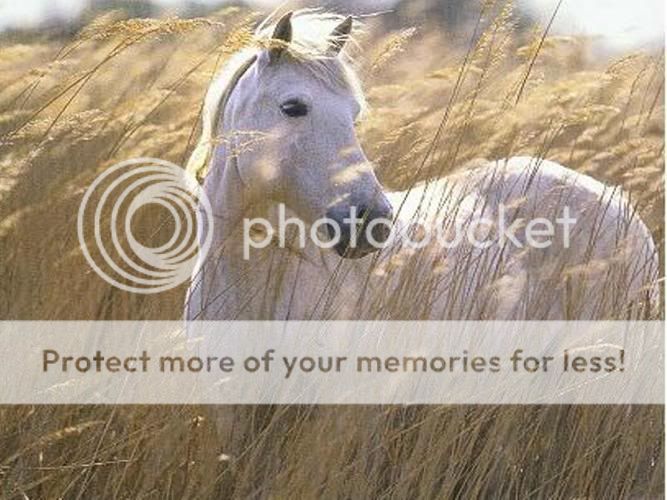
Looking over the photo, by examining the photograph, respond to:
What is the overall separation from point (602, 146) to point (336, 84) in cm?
80

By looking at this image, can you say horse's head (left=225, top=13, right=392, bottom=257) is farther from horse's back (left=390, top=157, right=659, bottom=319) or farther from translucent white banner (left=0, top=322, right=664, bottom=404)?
translucent white banner (left=0, top=322, right=664, bottom=404)

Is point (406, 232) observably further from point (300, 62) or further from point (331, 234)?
point (300, 62)

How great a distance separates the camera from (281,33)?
86.4 inches

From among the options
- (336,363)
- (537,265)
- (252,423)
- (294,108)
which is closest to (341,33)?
(294,108)

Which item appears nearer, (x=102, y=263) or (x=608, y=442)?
(x=608, y=442)

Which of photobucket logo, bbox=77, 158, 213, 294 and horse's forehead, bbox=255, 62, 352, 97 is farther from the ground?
horse's forehead, bbox=255, 62, 352, 97

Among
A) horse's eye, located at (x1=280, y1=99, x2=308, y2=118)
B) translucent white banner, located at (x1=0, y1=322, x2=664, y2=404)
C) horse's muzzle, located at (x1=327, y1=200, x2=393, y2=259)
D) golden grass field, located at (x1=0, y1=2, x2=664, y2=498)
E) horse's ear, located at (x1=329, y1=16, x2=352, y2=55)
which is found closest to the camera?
golden grass field, located at (x1=0, y1=2, x2=664, y2=498)

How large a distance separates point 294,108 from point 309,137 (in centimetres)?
7

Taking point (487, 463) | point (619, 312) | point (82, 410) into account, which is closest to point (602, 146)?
point (619, 312)

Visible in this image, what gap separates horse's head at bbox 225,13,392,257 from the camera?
202 centimetres

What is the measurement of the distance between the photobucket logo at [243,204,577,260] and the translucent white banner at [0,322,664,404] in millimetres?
160

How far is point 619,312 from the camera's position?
6.79 feet

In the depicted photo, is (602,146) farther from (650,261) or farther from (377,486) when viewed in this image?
(377,486)

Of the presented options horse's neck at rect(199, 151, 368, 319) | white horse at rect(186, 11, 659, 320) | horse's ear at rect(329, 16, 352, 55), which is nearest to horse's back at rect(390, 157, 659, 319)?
white horse at rect(186, 11, 659, 320)
